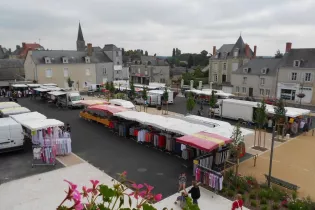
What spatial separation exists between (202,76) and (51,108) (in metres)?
43.1

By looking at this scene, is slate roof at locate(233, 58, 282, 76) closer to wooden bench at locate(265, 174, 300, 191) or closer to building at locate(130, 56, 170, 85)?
building at locate(130, 56, 170, 85)

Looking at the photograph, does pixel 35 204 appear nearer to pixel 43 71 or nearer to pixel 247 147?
pixel 247 147

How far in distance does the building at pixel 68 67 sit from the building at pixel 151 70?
9.40 metres

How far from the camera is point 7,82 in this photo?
40.2 meters

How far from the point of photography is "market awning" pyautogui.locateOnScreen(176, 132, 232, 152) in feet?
35.3

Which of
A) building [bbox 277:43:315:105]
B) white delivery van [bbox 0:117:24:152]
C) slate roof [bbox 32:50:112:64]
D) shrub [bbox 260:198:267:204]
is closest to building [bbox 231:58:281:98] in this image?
building [bbox 277:43:315:105]

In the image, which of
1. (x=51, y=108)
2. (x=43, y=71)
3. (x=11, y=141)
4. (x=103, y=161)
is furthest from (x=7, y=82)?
(x=103, y=161)

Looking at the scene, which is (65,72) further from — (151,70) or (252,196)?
(252,196)

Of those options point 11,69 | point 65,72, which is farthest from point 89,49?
point 11,69

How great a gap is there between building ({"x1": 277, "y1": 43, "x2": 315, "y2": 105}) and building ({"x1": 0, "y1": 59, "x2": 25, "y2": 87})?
131 ft

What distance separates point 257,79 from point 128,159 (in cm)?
2883

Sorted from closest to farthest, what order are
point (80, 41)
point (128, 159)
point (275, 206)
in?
1. point (275, 206)
2. point (128, 159)
3. point (80, 41)

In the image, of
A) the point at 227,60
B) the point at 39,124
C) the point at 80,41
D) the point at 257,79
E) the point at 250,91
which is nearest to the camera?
the point at 39,124

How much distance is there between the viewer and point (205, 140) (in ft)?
37.1
